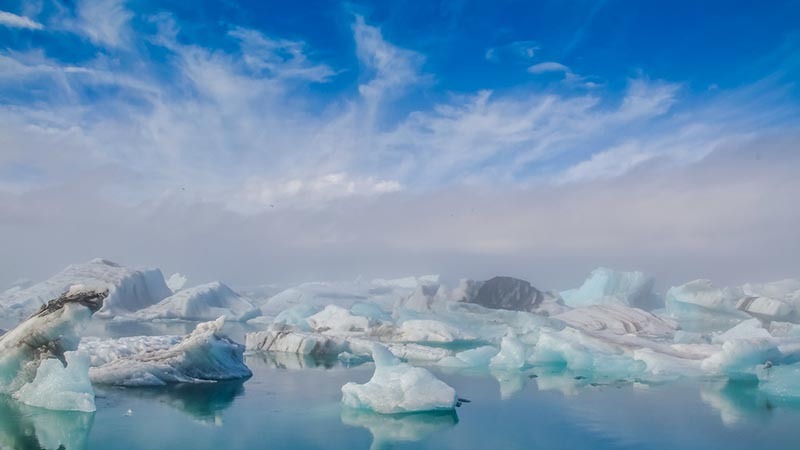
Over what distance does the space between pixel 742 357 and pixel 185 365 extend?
1400 cm

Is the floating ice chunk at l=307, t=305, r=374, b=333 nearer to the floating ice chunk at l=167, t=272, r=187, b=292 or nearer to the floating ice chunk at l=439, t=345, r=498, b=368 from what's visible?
the floating ice chunk at l=439, t=345, r=498, b=368

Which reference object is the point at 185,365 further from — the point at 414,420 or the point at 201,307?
the point at 201,307

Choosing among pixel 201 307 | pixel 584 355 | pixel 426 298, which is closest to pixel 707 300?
pixel 584 355

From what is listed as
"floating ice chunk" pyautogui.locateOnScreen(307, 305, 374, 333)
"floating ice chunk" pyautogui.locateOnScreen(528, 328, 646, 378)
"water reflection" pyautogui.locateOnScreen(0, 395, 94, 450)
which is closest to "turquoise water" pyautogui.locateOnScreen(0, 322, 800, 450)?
"water reflection" pyautogui.locateOnScreen(0, 395, 94, 450)

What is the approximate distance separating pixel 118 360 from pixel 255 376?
318 cm

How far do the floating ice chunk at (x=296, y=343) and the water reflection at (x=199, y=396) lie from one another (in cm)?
620

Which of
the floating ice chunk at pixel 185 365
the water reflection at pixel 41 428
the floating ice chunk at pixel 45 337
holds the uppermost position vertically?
the floating ice chunk at pixel 45 337

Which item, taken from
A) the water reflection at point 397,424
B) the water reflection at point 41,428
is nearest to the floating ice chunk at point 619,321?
the water reflection at point 397,424

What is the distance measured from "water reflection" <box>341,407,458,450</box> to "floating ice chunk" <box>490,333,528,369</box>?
7.08m

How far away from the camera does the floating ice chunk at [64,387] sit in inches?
387

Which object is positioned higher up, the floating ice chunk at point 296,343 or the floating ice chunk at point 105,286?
the floating ice chunk at point 105,286

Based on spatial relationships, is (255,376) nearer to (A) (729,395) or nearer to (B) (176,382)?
(B) (176,382)

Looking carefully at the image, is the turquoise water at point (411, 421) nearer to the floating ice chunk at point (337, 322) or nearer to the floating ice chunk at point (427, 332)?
the floating ice chunk at point (427, 332)

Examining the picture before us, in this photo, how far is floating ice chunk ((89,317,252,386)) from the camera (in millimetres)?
12578
